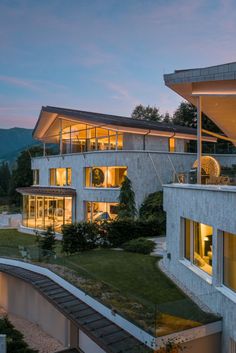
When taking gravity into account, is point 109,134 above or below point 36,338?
above

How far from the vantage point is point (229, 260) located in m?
9.64

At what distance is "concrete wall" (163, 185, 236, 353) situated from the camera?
364 inches

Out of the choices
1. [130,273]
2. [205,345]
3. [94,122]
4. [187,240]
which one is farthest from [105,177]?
[205,345]

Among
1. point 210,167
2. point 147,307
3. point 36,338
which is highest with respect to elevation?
point 210,167

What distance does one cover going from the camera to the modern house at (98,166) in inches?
1062

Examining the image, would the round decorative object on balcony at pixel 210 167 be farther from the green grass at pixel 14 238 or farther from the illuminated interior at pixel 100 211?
the green grass at pixel 14 238

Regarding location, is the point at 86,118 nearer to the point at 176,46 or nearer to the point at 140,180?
the point at 140,180

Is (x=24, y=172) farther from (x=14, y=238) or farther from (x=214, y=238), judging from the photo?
(x=214, y=238)

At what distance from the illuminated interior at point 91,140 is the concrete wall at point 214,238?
571 inches

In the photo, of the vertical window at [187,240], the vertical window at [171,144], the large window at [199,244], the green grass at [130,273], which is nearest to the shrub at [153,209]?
the green grass at [130,273]

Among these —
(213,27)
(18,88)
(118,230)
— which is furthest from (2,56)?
(118,230)

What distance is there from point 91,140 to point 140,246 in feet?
43.4

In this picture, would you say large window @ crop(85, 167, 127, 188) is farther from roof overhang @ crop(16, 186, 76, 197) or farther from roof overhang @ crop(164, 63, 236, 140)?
roof overhang @ crop(164, 63, 236, 140)

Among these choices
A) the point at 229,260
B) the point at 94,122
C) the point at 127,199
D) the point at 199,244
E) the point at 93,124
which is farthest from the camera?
the point at 93,124
